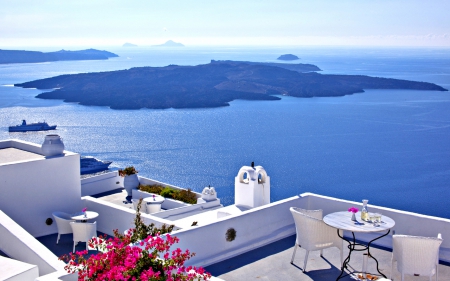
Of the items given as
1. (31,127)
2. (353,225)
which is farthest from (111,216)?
(31,127)

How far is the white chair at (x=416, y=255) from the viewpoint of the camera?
3.77m

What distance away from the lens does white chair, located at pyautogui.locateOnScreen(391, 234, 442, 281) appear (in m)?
3.77

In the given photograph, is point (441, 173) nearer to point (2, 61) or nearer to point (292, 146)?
point (292, 146)

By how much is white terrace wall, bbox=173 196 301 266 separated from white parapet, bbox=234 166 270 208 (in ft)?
1.71

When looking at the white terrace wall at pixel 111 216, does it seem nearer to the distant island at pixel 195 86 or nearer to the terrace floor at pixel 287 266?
the terrace floor at pixel 287 266

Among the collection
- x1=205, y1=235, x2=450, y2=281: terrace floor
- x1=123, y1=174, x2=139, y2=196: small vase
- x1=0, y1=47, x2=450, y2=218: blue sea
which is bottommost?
x1=0, y1=47, x2=450, y2=218: blue sea

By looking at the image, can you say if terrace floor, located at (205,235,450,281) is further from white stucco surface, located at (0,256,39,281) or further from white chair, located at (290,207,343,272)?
white stucco surface, located at (0,256,39,281)

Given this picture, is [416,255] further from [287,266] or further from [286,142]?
[286,142]

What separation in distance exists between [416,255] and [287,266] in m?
1.13

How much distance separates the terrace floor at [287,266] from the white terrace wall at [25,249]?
4.48ft

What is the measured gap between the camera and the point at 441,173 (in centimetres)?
3719

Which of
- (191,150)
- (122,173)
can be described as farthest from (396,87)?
(122,173)

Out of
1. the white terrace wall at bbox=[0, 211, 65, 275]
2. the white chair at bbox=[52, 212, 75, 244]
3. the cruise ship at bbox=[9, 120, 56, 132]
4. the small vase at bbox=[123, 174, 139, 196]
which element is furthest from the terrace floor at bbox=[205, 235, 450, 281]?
the cruise ship at bbox=[9, 120, 56, 132]

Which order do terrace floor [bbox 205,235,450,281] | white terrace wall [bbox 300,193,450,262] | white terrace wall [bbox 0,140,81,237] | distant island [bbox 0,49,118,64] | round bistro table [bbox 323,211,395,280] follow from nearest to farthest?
round bistro table [bbox 323,211,395,280] < terrace floor [bbox 205,235,450,281] < white terrace wall [bbox 300,193,450,262] < white terrace wall [bbox 0,140,81,237] < distant island [bbox 0,49,118,64]
